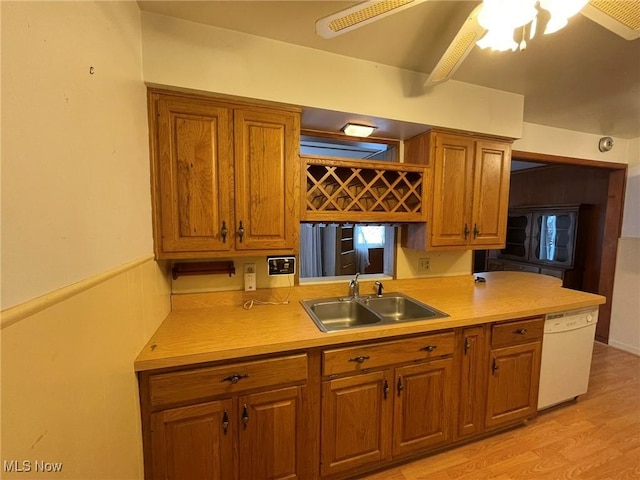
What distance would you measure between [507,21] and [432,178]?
3.20 feet

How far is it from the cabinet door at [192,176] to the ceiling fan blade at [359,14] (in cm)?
68

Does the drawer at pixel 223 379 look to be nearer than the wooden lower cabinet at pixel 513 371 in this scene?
Yes

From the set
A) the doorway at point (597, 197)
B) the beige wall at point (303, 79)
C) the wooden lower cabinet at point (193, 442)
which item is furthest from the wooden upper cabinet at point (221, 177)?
the doorway at point (597, 197)

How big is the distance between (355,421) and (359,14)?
1.83 meters

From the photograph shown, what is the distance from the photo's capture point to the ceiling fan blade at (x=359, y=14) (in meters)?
0.90

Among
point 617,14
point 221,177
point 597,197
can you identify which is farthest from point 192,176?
point 597,197

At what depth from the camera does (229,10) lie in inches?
48.0

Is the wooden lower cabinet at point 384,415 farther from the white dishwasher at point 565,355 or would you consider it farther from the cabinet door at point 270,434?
the white dishwasher at point 565,355

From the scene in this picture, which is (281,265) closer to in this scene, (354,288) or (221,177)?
(354,288)

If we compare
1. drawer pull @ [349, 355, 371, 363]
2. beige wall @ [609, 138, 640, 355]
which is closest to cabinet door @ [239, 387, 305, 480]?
drawer pull @ [349, 355, 371, 363]

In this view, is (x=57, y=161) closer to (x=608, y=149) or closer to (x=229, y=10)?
(x=229, y=10)

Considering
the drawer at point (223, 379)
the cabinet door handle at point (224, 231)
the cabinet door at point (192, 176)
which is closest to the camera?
the drawer at point (223, 379)
